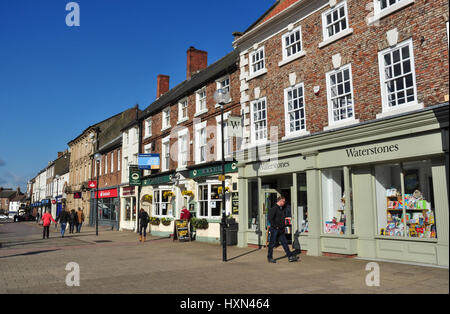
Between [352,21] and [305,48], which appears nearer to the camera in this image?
[352,21]

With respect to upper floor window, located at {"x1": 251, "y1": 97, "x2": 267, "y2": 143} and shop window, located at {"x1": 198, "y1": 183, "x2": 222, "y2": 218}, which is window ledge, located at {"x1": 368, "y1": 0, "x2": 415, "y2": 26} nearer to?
upper floor window, located at {"x1": 251, "y1": 97, "x2": 267, "y2": 143}

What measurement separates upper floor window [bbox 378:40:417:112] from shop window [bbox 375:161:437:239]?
177 centimetres

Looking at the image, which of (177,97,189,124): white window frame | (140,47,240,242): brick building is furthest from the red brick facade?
(177,97,189,124): white window frame

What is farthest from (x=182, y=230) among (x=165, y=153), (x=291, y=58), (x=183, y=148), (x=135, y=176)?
(x=291, y=58)

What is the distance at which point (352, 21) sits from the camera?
11688 millimetres

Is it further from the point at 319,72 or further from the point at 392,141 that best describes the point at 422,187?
the point at 319,72

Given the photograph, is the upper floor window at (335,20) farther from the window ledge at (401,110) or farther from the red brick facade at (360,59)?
the window ledge at (401,110)

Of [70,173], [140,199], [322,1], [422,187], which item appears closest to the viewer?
[422,187]

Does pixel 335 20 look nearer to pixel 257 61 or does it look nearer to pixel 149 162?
pixel 257 61

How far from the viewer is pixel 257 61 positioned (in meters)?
15.7

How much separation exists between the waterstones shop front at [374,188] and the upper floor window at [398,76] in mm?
702

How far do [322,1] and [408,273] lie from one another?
29.6ft

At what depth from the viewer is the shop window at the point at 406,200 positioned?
9.73 m
